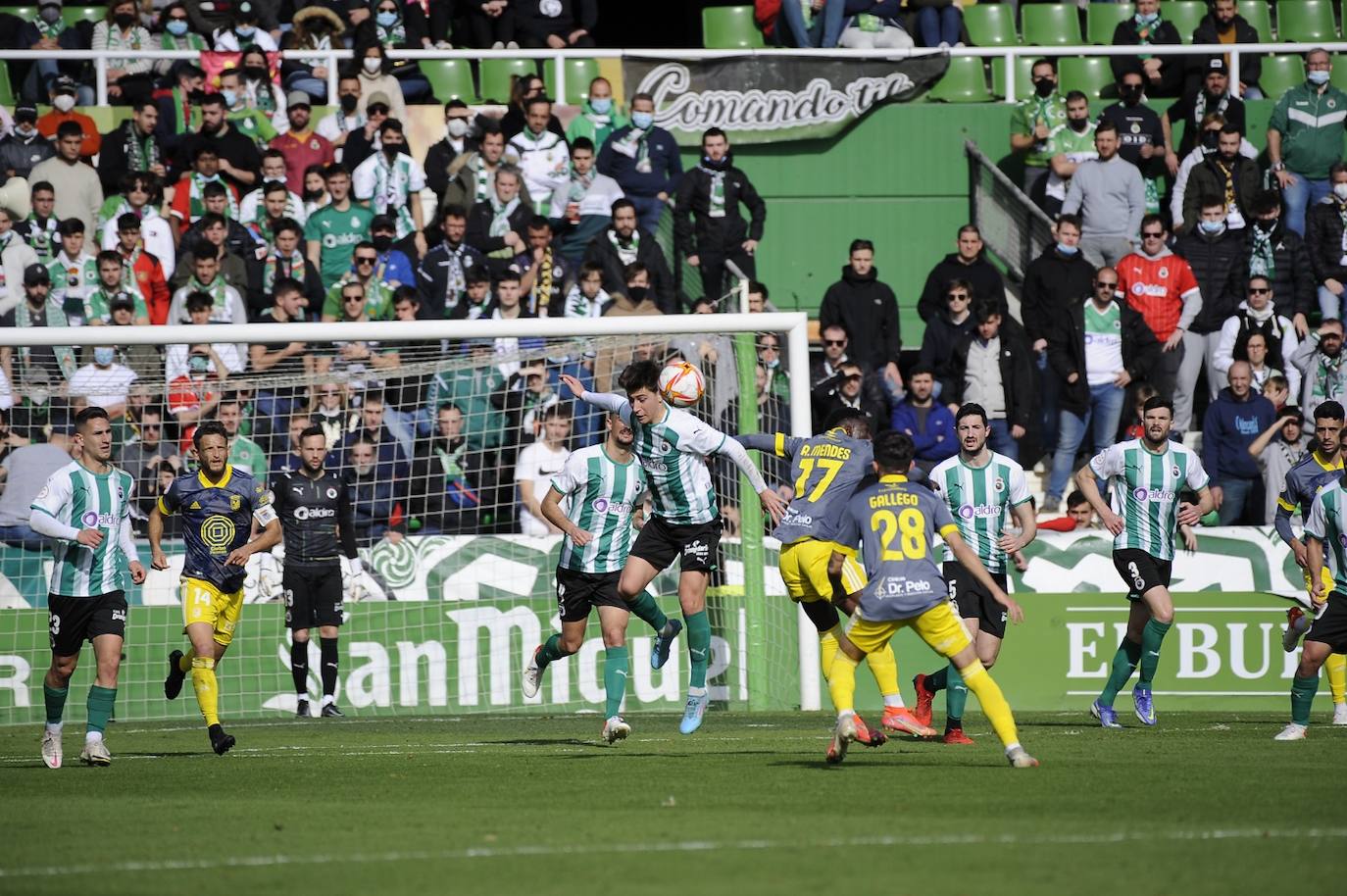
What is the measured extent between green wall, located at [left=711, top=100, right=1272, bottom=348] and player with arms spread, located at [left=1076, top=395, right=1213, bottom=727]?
8502mm

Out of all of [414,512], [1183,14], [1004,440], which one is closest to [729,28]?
[1183,14]

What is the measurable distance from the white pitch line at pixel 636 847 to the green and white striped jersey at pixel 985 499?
539 centimetres

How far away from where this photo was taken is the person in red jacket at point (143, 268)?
1777 centimetres

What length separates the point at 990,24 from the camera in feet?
74.8

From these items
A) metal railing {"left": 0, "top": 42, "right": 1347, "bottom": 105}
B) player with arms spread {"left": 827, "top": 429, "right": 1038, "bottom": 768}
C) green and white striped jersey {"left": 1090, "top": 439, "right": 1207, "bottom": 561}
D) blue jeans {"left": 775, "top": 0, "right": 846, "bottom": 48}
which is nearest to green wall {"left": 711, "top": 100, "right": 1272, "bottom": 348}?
metal railing {"left": 0, "top": 42, "right": 1347, "bottom": 105}

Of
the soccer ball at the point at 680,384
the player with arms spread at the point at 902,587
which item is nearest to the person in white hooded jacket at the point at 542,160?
the soccer ball at the point at 680,384

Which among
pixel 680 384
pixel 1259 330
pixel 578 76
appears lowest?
pixel 680 384

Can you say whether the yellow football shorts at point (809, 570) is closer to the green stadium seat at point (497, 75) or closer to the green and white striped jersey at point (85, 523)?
the green and white striped jersey at point (85, 523)

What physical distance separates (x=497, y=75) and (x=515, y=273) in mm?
4389

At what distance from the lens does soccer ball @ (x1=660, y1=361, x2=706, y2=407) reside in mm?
12062

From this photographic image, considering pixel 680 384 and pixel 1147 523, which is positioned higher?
pixel 680 384

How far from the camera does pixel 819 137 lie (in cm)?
2191

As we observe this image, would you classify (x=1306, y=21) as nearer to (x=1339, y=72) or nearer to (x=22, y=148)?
(x=1339, y=72)

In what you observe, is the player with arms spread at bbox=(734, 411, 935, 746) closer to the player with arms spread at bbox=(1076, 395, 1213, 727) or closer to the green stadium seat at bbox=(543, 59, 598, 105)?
the player with arms spread at bbox=(1076, 395, 1213, 727)
